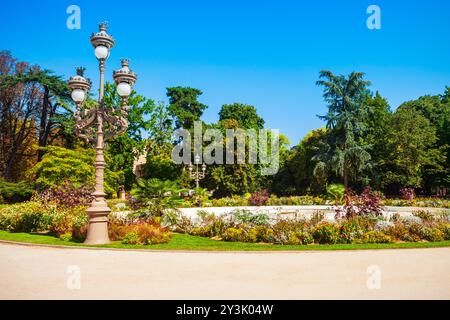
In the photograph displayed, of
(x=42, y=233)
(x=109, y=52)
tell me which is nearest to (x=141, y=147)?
(x=42, y=233)

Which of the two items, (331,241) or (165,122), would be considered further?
(165,122)

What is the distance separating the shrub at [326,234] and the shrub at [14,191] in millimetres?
30954

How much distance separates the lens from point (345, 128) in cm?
3816

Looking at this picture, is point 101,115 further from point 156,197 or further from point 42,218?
point 156,197

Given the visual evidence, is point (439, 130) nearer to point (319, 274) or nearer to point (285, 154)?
point (285, 154)

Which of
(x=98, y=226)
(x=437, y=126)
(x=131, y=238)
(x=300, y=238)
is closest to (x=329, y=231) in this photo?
(x=300, y=238)

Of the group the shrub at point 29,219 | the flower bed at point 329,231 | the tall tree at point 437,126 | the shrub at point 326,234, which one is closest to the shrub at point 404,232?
the flower bed at point 329,231

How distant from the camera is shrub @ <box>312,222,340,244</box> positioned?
11.5 meters

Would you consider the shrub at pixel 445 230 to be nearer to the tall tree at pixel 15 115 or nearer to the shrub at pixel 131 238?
the shrub at pixel 131 238

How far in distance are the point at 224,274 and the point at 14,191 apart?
32471 mm

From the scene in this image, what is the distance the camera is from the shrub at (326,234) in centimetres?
1153

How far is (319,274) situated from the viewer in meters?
6.89
